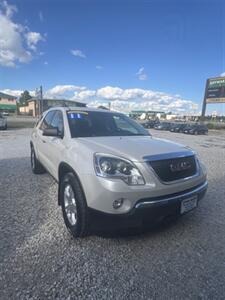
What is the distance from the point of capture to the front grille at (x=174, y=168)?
8.01 ft

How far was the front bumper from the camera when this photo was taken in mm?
2295

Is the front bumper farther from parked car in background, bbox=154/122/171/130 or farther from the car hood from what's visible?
parked car in background, bbox=154/122/171/130

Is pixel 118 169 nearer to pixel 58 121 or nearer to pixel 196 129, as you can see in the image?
pixel 58 121

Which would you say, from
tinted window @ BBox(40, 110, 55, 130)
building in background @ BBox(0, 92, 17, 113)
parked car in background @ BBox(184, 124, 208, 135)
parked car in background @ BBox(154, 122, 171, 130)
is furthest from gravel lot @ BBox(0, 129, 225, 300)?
building in background @ BBox(0, 92, 17, 113)

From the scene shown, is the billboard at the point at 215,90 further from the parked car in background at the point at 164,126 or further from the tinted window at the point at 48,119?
the tinted window at the point at 48,119

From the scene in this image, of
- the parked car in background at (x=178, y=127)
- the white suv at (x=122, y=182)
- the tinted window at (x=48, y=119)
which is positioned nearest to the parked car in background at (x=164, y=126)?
the parked car in background at (x=178, y=127)

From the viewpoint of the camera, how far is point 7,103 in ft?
278

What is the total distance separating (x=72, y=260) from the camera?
7.75ft

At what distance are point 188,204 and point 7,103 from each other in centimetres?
9412

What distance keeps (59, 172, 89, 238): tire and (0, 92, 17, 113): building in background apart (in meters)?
90.1

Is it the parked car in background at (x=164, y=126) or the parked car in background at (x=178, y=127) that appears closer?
the parked car in background at (x=178, y=127)

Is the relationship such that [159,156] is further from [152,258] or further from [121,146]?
[152,258]

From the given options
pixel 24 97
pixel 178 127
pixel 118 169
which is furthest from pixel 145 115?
pixel 118 169

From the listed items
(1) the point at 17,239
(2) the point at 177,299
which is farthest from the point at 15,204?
(2) the point at 177,299
